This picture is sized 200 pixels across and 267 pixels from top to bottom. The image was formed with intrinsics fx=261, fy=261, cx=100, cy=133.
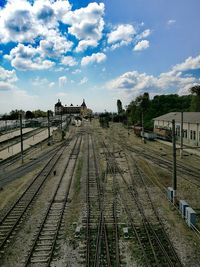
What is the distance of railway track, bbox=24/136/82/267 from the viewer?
1139 centimetres

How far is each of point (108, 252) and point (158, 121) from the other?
5890cm

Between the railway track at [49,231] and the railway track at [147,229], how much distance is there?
13.6 ft

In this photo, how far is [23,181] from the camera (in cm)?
2492

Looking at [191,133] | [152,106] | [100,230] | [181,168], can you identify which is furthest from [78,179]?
[152,106]

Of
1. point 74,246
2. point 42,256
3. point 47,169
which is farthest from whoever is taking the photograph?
point 47,169

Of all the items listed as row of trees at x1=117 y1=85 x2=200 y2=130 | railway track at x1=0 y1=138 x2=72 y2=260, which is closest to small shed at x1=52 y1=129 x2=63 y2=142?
railway track at x1=0 y1=138 x2=72 y2=260

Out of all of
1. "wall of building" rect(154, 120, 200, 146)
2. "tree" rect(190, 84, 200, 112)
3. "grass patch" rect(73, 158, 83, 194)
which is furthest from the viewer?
"tree" rect(190, 84, 200, 112)

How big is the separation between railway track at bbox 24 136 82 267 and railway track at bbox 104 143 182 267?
4.14 metres

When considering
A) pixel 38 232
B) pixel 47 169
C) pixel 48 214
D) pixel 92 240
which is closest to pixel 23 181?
pixel 47 169

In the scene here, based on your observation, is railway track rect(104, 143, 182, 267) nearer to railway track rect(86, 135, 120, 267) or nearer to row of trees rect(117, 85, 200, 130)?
railway track rect(86, 135, 120, 267)

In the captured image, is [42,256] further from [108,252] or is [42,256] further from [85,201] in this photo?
[85,201]

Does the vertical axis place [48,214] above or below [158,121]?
below

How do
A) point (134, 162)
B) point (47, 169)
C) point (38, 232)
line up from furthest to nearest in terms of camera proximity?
point (134, 162)
point (47, 169)
point (38, 232)

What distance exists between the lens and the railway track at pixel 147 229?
445 inches
